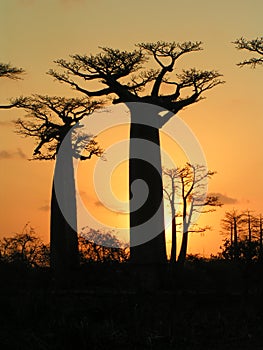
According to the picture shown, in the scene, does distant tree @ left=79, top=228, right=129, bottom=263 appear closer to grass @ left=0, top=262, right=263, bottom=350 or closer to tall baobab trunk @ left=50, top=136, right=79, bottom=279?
tall baobab trunk @ left=50, top=136, right=79, bottom=279

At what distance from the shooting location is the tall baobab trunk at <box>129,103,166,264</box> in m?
20.2

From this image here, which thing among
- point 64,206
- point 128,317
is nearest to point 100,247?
point 64,206

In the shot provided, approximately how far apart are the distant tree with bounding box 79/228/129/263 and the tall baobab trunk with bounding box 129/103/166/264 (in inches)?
22.1

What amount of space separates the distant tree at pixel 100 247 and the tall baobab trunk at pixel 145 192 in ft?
1.84

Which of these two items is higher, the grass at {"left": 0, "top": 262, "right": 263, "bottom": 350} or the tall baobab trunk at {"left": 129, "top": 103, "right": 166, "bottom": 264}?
the tall baobab trunk at {"left": 129, "top": 103, "right": 166, "bottom": 264}

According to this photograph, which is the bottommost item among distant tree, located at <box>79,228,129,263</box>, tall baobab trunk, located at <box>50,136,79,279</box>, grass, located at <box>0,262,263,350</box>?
grass, located at <box>0,262,263,350</box>

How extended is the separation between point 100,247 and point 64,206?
80.8 inches

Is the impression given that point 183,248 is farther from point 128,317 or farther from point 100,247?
point 128,317

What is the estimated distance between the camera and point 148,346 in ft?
32.0

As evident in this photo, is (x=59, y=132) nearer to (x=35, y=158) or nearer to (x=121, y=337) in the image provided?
(x=35, y=158)

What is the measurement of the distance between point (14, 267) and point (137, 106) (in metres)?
5.79

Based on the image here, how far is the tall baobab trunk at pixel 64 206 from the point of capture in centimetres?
2220

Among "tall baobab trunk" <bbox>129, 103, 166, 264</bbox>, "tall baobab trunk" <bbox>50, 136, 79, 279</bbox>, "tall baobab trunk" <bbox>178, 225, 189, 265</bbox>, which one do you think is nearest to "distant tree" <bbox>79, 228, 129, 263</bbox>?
"tall baobab trunk" <bbox>50, 136, 79, 279</bbox>

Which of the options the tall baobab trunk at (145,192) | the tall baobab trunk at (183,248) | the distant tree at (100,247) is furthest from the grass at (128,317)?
the tall baobab trunk at (183,248)
